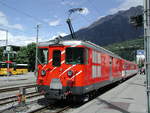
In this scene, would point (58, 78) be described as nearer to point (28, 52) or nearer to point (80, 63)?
point (80, 63)

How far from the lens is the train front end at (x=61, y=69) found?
8.71 metres

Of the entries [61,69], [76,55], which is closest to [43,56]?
[61,69]

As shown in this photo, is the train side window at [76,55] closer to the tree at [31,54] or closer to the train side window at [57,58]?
the train side window at [57,58]

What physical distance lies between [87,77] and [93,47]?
1.76 metres

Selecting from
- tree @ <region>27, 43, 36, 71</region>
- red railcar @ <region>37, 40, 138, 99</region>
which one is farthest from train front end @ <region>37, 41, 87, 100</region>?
tree @ <region>27, 43, 36, 71</region>

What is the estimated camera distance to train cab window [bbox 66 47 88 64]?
8.94 metres

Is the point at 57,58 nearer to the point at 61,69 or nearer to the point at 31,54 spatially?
the point at 61,69

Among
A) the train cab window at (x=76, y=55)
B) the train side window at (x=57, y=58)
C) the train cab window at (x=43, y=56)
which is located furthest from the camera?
the train cab window at (x=43, y=56)

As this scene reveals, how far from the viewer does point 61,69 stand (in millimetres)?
9062

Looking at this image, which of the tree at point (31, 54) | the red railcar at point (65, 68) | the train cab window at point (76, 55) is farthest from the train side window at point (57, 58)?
the tree at point (31, 54)

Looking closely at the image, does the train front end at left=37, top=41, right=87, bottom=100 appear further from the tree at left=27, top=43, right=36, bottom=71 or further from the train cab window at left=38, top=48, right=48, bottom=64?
the tree at left=27, top=43, right=36, bottom=71

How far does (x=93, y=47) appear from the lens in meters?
10.2

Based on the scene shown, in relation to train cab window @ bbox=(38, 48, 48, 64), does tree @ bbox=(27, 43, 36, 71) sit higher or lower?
higher

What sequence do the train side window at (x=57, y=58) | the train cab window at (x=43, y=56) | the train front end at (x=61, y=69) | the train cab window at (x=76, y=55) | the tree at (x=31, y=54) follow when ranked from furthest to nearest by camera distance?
1. the tree at (x=31, y=54)
2. the train cab window at (x=43, y=56)
3. the train side window at (x=57, y=58)
4. the train cab window at (x=76, y=55)
5. the train front end at (x=61, y=69)
